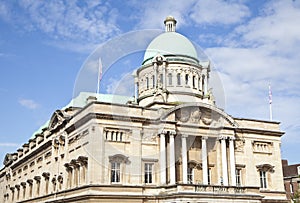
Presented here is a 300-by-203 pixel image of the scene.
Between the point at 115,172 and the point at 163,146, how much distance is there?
5.92m

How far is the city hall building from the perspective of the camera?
136ft

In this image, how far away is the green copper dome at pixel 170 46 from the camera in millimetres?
55969

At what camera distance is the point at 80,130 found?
45.2 m

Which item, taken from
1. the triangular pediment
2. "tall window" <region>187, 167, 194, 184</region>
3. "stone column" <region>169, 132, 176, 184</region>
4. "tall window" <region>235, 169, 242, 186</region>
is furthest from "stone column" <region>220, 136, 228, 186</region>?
"stone column" <region>169, 132, 176, 184</region>

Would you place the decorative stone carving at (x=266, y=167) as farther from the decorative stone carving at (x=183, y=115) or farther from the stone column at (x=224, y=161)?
the decorative stone carving at (x=183, y=115)

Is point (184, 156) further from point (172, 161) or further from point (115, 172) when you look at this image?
point (115, 172)

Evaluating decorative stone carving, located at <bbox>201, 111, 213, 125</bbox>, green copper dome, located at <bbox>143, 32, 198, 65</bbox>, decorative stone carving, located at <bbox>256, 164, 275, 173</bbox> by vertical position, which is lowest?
decorative stone carving, located at <bbox>256, 164, 275, 173</bbox>

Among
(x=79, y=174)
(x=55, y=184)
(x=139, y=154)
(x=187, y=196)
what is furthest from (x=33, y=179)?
(x=187, y=196)

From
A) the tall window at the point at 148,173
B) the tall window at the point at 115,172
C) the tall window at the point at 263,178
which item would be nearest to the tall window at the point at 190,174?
the tall window at the point at 148,173

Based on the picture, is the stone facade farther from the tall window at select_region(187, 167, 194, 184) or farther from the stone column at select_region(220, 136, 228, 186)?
the tall window at select_region(187, 167, 194, 184)

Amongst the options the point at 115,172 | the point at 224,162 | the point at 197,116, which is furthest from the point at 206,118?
the point at 115,172

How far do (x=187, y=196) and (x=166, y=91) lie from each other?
16586 mm

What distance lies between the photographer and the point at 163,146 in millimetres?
44062

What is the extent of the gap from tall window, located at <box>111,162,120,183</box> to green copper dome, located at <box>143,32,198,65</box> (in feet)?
61.4
